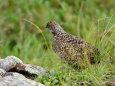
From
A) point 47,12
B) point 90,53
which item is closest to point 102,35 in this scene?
point 90,53

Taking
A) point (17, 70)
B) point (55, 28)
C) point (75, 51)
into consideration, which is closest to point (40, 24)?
point (55, 28)

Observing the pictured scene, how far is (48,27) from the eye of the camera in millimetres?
7934

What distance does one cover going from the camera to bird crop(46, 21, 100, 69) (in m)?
7.04

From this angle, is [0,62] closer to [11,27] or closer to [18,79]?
[18,79]

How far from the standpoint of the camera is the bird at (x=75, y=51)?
7.04 m

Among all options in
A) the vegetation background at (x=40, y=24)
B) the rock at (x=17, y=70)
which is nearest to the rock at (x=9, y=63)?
the rock at (x=17, y=70)

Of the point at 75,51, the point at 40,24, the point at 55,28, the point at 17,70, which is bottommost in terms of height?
the point at 17,70

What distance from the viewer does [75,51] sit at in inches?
286

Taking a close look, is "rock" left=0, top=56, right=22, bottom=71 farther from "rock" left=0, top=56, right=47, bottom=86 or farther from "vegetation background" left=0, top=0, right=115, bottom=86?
"vegetation background" left=0, top=0, right=115, bottom=86

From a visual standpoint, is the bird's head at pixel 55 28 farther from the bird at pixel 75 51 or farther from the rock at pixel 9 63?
the rock at pixel 9 63

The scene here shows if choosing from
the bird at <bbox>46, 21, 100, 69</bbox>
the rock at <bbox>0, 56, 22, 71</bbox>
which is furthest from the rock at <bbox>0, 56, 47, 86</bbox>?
the bird at <bbox>46, 21, 100, 69</bbox>

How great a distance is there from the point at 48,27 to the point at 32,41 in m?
3.57

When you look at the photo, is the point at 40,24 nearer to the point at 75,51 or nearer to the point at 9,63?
the point at 75,51

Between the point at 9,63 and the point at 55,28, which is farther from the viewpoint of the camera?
the point at 55,28
